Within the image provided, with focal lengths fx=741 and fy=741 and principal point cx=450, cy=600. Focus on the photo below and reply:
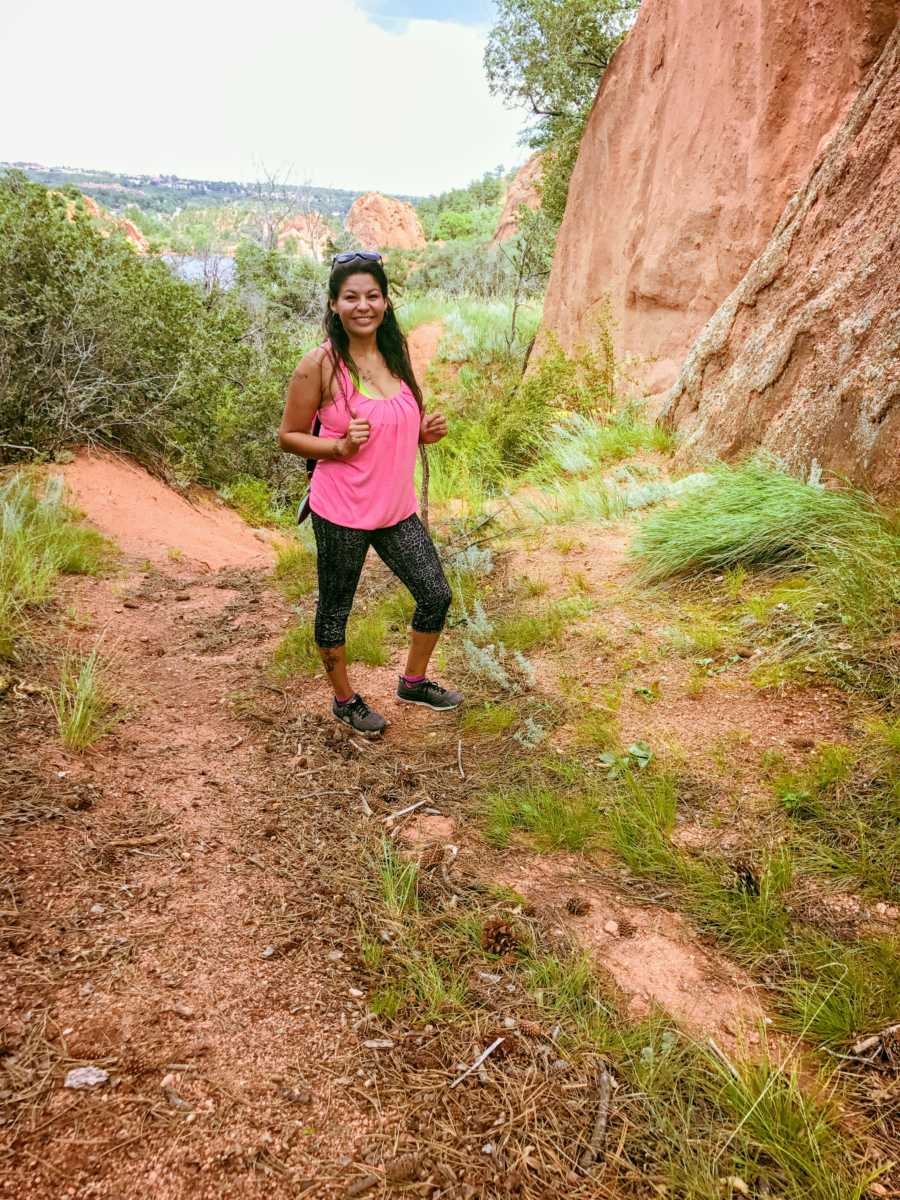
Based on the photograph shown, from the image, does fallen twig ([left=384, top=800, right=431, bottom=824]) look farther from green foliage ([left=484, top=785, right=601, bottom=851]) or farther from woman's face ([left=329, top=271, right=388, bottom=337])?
woman's face ([left=329, top=271, right=388, bottom=337])

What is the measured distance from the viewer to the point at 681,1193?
4.44 feet

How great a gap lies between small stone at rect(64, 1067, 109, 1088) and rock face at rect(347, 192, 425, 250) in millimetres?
55807

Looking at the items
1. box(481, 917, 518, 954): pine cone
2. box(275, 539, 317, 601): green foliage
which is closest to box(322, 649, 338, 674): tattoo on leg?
box(481, 917, 518, 954): pine cone

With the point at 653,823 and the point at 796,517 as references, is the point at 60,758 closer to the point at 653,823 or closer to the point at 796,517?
the point at 653,823

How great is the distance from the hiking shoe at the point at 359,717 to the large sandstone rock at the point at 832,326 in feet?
8.43

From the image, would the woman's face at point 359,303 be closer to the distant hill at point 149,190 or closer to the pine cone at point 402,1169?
the pine cone at point 402,1169

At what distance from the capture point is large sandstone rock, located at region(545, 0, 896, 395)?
5.74 metres

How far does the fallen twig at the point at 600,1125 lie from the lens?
1.42 m

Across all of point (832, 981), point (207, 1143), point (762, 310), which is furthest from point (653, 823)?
point (762, 310)

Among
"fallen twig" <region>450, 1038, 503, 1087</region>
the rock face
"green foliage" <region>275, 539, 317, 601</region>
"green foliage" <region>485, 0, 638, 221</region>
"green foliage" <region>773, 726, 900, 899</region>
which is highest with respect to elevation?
the rock face

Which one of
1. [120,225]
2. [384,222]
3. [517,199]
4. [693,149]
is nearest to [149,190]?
[384,222]

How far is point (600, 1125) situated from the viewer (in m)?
1.47

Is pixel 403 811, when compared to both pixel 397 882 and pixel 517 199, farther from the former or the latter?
pixel 517 199

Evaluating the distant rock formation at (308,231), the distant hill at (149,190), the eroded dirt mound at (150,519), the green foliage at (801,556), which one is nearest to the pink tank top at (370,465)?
the green foliage at (801,556)
